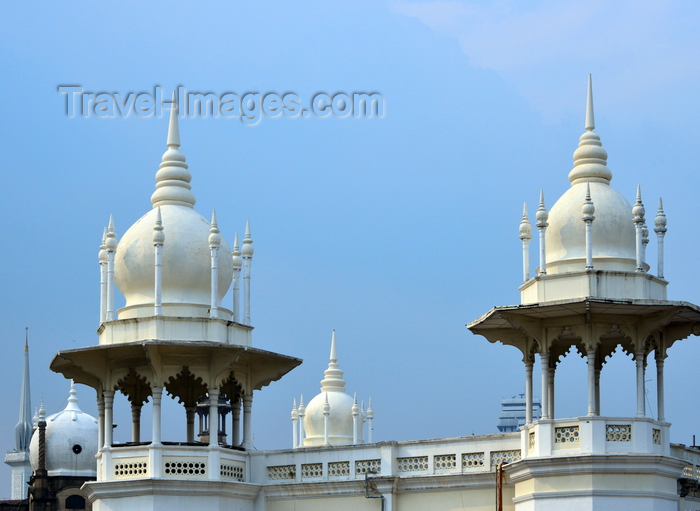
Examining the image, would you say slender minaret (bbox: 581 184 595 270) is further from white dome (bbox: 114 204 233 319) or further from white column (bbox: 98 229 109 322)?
white column (bbox: 98 229 109 322)

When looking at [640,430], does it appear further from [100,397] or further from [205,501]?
[100,397]

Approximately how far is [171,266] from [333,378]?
19296 mm

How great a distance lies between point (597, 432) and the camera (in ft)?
96.1

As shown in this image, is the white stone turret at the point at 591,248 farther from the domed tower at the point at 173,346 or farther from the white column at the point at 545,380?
the domed tower at the point at 173,346

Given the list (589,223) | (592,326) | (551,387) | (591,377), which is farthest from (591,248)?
(551,387)

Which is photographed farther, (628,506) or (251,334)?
(251,334)

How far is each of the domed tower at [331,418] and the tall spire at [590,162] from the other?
19.8 meters

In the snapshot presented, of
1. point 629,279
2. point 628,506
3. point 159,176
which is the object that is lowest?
point 628,506

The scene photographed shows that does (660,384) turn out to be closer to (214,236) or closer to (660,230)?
(660,230)

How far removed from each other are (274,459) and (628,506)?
10.2 metres

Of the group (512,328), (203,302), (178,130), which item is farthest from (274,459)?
(178,130)

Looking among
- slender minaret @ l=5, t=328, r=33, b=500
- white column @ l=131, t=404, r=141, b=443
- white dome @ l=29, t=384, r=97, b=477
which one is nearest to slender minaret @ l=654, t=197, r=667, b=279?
white column @ l=131, t=404, r=141, b=443

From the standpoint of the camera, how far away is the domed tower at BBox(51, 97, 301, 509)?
33281 mm

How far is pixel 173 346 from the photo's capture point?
109 feet
